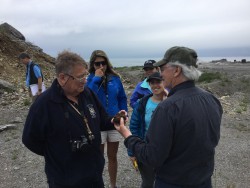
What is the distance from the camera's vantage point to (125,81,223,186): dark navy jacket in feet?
8.21

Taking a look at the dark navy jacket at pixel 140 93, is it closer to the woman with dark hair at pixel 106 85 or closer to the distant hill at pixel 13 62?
the woman with dark hair at pixel 106 85

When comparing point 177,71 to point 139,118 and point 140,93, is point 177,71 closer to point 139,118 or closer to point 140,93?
point 139,118

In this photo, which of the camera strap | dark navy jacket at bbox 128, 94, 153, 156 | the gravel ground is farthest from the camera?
the gravel ground

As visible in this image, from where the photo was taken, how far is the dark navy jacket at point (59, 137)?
9.71 feet

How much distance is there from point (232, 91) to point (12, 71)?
13.8 metres

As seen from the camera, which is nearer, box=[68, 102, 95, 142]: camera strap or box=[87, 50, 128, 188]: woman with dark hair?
box=[68, 102, 95, 142]: camera strap

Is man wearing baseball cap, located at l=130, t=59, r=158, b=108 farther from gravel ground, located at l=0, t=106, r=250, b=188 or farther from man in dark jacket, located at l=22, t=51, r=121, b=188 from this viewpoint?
gravel ground, located at l=0, t=106, r=250, b=188

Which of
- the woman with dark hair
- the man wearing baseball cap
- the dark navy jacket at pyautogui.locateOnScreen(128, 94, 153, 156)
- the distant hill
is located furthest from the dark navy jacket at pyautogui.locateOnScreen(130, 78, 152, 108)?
the distant hill

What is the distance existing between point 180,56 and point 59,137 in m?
1.30

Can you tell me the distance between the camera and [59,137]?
2.97 metres

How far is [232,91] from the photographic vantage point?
2116cm

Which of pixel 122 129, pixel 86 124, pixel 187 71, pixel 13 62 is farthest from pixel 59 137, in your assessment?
pixel 13 62

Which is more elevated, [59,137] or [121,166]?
[59,137]

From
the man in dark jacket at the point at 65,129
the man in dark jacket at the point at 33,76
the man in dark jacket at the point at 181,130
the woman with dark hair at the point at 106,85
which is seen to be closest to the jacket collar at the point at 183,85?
the man in dark jacket at the point at 181,130
